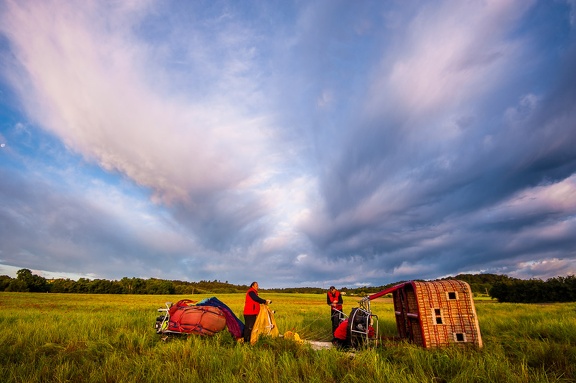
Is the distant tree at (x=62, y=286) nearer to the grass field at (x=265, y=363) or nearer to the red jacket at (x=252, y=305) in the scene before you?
the grass field at (x=265, y=363)

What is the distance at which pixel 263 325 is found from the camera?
10.7 meters

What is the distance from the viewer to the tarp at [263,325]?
10430 mm

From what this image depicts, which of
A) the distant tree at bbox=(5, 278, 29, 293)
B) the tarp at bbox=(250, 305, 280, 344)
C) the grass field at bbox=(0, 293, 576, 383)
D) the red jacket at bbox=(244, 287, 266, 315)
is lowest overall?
the grass field at bbox=(0, 293, 576, 383)

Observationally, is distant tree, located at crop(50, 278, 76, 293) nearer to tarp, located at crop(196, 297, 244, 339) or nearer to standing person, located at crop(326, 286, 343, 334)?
tarp, located at crop(196, 297, 244, 339)

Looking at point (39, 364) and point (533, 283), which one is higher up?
point (533, 283)

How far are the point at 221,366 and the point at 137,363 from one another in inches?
72.8

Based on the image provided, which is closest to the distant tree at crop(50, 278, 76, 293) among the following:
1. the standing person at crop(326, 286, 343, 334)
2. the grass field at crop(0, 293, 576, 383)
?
the grass field at crop(0, 293, 576, 383)

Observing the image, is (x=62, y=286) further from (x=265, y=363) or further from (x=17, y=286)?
(x=265, y=363)

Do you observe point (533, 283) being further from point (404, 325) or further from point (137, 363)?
point (137, 363)

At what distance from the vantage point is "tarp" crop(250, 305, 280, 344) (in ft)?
34.2

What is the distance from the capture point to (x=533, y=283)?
180ft

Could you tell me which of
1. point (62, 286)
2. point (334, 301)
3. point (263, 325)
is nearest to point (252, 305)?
point (263, 325)

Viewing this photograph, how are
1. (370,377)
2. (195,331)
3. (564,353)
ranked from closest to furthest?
(370,377), (564,353), (195,331)

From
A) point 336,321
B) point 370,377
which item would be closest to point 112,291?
point 336,321
